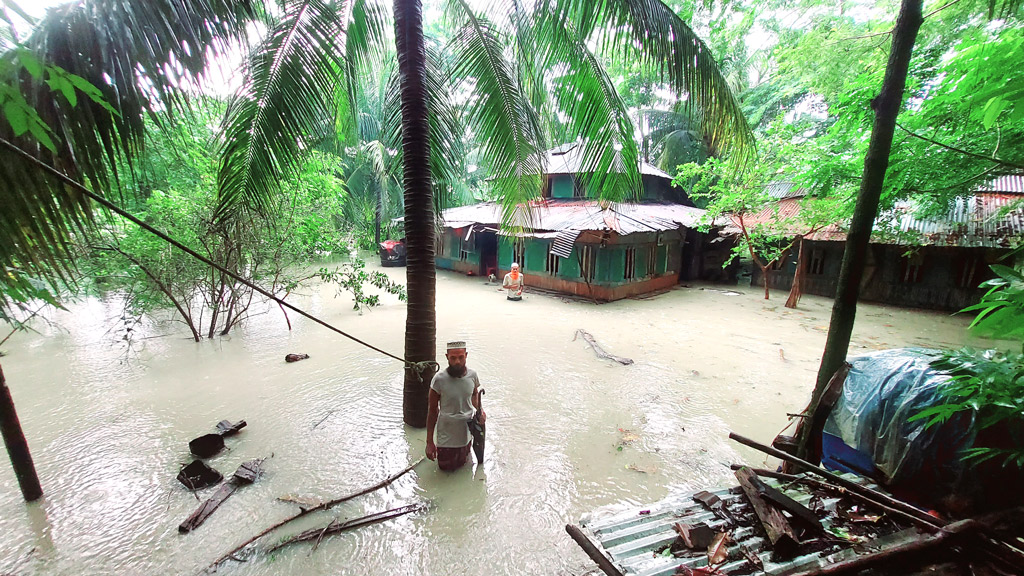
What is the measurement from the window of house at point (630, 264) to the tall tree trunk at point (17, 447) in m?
12.2

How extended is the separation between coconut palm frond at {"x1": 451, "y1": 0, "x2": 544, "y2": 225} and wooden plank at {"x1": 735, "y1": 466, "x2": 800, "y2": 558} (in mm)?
4019

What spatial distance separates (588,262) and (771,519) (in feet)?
34.2

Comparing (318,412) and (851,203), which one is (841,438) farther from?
(318,412)

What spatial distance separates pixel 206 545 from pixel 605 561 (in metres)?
3.19

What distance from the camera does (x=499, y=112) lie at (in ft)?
15.7

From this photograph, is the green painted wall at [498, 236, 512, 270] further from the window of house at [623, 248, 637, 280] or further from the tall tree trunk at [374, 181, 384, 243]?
the tall tree trunk at [374, 181, 384, 243]

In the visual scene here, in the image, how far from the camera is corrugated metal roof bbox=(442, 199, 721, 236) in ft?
38.1

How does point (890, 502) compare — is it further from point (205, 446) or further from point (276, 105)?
point (205, 446)

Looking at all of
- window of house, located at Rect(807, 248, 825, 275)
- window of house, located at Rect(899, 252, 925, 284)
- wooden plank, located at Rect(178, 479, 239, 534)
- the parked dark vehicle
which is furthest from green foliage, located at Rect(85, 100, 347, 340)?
window of house, located at Rect(899, 252, 925, 284)

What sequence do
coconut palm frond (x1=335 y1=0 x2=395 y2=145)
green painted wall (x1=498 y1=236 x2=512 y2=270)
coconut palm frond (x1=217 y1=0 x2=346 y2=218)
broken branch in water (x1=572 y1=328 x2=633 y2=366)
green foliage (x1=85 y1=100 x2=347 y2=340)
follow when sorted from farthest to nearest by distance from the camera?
green painted wall (x1=498 y1=236 x2=512 y2=270) → broken branch in water (x1=572 y1=328 x2=633 y2=366) → green foliage (x1=85 y1=100 x2=347 y2=340) → coconut palm frond (x1=335 y1=0 x2=395 y2=145) → coconut palm frond (x1=217 y1=0 x2=346 y2=218)

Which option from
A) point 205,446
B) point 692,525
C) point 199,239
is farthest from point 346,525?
point 199,239

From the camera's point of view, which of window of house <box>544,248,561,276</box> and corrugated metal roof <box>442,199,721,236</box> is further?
window of house <box>544,248,561,276</box>

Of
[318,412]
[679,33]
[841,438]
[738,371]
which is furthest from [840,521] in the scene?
[318,412]

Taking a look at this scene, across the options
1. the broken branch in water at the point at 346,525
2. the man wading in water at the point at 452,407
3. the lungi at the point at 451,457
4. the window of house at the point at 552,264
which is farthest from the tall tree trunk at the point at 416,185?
the window of house at the point at 552,264
